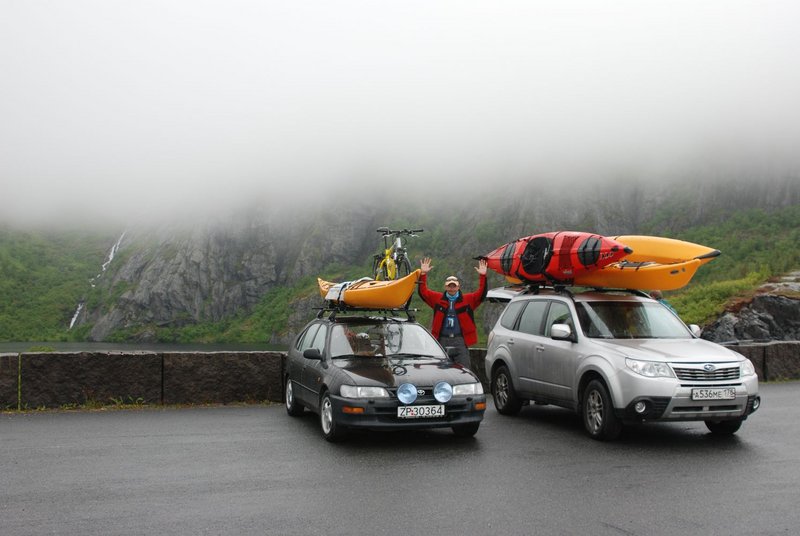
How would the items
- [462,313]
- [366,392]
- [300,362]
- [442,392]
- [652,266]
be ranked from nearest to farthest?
[366,392] → [442,392] → [652,266] → [300,362] → [462,313]

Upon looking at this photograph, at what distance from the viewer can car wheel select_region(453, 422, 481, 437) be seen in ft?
29.5

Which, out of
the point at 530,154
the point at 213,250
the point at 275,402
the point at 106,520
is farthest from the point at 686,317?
the point at 213,250

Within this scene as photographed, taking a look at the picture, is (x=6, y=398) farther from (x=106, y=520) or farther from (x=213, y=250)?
(x=213, y=250)

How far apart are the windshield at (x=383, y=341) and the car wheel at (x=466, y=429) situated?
1.15 meters

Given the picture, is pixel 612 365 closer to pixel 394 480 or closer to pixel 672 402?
pixel 672 402

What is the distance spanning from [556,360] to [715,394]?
2131mm

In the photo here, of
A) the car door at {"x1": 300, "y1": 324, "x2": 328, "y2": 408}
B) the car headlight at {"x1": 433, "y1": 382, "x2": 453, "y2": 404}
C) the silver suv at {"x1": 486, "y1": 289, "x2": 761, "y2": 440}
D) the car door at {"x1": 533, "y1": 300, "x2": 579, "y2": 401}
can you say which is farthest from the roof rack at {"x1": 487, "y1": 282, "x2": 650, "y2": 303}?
the car door at {"x1": 300, "y1": 324, "x2": 328, "y2": 408}

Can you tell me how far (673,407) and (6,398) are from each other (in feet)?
33.4

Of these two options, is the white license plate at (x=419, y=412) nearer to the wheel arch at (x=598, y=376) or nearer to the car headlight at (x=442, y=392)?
the car headlight at (x=442, y=392)

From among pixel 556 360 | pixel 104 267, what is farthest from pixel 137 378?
pixel 104 267

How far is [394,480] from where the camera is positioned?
6961mm

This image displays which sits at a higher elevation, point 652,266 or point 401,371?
point 652,266

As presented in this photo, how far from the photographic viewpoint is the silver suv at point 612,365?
841cm

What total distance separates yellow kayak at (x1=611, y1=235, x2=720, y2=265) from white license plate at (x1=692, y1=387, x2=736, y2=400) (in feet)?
7.55
